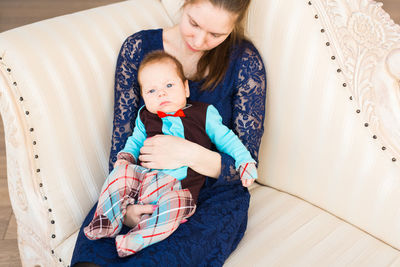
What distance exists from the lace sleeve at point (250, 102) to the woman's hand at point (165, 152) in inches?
6.5

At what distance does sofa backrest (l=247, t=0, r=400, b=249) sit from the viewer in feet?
4.53

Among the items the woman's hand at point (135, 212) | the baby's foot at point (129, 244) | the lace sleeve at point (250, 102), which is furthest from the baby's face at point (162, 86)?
the baby's foot at point (129, 244)

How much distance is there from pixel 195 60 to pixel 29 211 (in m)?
0.83

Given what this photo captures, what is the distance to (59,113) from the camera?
4.77 feet

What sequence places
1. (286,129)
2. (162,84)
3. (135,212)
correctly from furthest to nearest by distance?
(286,129) → (162,84) → (135,212)

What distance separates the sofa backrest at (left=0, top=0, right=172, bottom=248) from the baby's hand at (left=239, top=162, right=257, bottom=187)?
56 centimetres

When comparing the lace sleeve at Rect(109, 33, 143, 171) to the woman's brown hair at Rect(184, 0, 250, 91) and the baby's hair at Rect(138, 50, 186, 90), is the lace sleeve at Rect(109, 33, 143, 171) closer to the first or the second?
the baby's hair at Rect(138, 50, 186, 90)

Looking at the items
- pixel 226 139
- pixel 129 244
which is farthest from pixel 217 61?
pixel 129 244

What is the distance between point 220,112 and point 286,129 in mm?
269

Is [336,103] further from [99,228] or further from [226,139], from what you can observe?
[99,228]

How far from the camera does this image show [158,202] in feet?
4.23

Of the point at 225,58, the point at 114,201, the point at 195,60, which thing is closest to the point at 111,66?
the point at 195,60

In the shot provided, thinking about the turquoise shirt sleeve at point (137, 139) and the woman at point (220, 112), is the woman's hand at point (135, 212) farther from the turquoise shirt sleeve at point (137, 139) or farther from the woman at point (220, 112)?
the turquoise shirt sleeve at point (137, 139)

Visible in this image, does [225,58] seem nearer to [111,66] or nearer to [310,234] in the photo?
[111,66]
